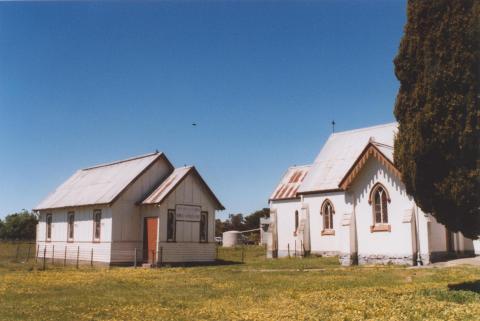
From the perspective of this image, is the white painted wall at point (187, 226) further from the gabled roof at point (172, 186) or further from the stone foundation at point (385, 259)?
the stone foundation at point (385, 259)

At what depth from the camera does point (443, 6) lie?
49.4ft

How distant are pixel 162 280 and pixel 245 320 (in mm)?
10899

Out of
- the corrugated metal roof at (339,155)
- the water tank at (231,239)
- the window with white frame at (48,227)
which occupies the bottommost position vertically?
the water tank at (231,239)

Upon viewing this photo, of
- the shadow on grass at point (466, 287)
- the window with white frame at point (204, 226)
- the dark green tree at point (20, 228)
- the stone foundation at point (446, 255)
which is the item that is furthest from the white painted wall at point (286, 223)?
the dark green tree at point (20, 228)

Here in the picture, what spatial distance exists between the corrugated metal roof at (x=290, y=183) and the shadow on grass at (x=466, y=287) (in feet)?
84.0

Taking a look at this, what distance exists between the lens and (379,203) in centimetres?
3000

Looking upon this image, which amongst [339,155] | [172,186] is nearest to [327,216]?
[339,155]

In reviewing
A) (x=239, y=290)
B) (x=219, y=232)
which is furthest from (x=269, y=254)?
(x=219, y=232)

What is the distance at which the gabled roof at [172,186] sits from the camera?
106 ft

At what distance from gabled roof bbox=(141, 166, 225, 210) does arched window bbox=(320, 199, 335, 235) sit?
8.57 m

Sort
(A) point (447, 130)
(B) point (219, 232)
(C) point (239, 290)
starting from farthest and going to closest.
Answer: (B) point (219, 232), (C) point (239, 290), (A) point (447, 130)

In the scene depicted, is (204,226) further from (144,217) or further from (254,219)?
(254,219)

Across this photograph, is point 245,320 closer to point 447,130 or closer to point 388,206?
point 447,130

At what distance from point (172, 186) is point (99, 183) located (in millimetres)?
7957
